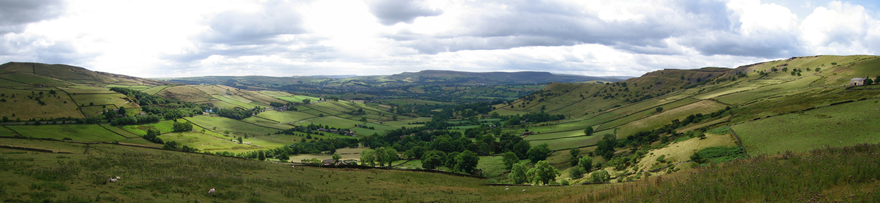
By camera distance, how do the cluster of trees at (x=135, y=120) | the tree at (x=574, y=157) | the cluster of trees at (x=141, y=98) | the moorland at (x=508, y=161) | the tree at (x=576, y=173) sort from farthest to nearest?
the cluster of trees at (x=141, y=98)
the cluster of trees at (x=135, y=120)
the tree at (x=574, y=157)
the tree at (x=576, y=173)
the moorland at (x=508, y=161)

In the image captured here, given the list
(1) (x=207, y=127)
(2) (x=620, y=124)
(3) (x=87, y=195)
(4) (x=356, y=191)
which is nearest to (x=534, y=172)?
(4) (x=356, y=191)

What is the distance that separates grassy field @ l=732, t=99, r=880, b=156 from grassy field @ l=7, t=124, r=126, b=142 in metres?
141

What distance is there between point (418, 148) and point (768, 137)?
80.4m

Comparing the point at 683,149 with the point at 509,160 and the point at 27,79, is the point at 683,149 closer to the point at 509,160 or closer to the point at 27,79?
the point at 509,160

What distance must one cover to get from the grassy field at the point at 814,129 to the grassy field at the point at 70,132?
141 m

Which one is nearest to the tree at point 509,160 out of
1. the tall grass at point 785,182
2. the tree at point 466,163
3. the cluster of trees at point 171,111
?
the tree at point 466,163

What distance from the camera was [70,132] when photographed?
99.2 metres

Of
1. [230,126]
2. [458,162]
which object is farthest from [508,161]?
[230,126]

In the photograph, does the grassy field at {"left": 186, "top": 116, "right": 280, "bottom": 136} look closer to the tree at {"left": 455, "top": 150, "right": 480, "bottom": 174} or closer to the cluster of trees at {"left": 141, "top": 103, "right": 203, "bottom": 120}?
the cluster of trees at {"left": 141, "top": 103, "right": 203, "bottom": 120}

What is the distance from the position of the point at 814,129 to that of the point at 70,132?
159 m

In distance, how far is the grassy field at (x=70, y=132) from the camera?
9188cm

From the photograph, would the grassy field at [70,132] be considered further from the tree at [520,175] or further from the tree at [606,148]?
the tree at [606,148]

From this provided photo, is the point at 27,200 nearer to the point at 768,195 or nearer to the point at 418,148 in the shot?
the point at 768,195

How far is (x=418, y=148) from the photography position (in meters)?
109
